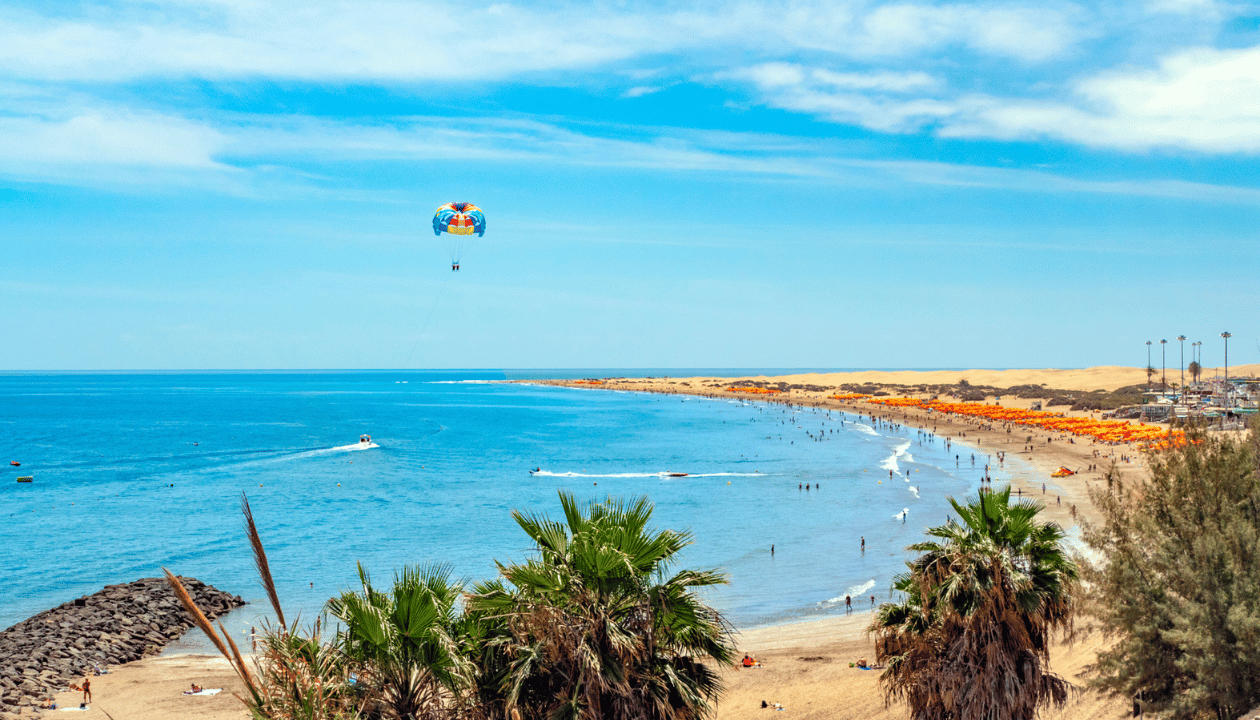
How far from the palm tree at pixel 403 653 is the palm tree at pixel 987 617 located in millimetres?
7866

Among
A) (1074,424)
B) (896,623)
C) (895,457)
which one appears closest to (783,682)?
(896,623)

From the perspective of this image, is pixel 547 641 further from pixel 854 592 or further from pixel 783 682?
pixel 854 592

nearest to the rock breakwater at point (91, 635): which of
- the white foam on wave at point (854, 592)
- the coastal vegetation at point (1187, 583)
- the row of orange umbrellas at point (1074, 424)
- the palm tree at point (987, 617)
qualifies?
the palm tree at point (987, 617)

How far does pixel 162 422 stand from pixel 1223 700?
164 meters

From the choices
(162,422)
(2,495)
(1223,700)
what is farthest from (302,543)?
(162,422)

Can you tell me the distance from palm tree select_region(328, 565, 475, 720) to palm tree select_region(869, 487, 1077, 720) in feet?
25.8

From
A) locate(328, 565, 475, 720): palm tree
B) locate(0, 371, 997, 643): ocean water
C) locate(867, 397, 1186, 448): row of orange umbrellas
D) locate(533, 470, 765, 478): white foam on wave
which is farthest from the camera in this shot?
locate(867, 397, 1186, 448): row of orange umbrellas

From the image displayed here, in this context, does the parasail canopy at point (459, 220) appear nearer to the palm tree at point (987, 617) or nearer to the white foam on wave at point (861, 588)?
the white foam on wave at point (861, 588)

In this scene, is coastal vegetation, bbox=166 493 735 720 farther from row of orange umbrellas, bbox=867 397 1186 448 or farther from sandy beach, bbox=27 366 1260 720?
row of orange umbrellas, bbox=867 397 1186 448

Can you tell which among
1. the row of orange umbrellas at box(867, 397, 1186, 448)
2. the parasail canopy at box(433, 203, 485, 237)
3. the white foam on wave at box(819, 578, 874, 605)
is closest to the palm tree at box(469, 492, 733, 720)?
the white foam on wave at box(819, 578, 874, 605)

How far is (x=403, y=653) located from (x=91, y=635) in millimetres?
30748

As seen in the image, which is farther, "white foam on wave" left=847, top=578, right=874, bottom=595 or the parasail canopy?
the parasail canopy

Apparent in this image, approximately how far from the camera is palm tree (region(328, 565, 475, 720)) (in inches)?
369

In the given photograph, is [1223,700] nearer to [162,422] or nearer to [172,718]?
[172,718]
